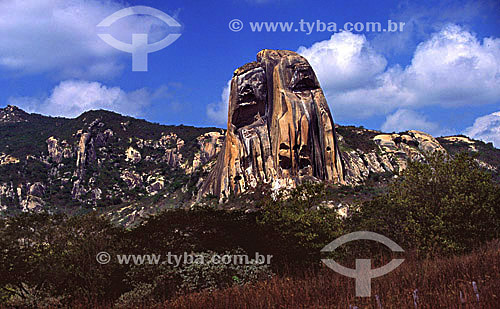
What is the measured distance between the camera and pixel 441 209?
13.9 meters

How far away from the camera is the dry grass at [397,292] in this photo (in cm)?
637

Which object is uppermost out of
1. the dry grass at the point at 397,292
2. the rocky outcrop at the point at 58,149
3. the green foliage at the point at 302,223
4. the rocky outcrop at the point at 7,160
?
the rocky outcrop at the point at 58,149

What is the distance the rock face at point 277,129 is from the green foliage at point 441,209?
55.0 m

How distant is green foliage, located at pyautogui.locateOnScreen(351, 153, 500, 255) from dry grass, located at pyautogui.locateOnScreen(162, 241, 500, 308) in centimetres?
361

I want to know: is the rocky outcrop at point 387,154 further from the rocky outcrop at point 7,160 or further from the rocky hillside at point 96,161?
the rocky outcrop at point 7,160

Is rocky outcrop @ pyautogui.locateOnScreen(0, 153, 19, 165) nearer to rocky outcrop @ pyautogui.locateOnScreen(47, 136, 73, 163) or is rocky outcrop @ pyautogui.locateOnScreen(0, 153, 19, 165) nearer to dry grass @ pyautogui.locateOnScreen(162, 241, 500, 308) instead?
rocky outcrop @ pyautogui.locateOnScreen(47, 136, 73, 163)

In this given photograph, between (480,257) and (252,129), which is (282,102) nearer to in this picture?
(252,129)

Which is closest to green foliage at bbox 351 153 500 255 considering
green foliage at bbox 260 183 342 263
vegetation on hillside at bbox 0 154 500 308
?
vegetation on hillside at bbox 0 154 500 308

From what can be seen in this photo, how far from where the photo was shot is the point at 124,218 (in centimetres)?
9556

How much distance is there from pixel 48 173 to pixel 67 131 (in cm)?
2896

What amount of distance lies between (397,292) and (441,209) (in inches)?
314

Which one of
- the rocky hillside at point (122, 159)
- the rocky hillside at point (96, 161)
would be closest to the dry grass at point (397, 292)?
the rocky hillside at point (122, 159)

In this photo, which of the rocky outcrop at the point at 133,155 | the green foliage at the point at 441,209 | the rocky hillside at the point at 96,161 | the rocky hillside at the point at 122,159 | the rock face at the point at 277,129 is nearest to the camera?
the green foliage at the point at 441,209

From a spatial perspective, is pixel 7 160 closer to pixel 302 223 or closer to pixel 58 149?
pixel 58 149
